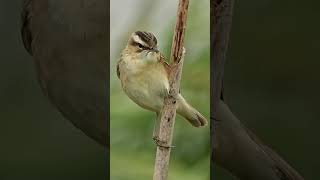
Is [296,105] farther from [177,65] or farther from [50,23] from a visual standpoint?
[50,23]

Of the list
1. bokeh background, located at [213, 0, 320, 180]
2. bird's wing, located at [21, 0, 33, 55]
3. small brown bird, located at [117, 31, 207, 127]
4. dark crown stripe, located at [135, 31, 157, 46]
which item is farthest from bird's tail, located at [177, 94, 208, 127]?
bird's wing, located at [21, 0, 33, 55]

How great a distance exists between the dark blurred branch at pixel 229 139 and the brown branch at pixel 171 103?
0.46 ft

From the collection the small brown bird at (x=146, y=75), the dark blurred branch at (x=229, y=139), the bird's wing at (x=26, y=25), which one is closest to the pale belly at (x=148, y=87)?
the small brown bird at (x=146, y=75)

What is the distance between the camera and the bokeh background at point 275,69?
2080mm

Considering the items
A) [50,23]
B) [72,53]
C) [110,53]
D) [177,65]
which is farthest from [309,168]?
[50,23]

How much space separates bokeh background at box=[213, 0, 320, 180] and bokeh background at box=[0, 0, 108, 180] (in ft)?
1.94

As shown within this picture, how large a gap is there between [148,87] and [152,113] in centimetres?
12

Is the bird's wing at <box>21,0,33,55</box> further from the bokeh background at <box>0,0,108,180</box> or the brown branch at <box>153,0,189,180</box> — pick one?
the brown branch at <box>153,0,189,180</box>

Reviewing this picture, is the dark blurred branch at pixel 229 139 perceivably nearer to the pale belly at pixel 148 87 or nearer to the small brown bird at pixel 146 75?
the small brown bird at pixel 146 75

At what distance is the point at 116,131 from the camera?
2.03 m

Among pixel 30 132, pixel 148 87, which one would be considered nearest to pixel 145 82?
pixel 148 87

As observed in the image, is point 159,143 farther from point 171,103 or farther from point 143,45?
point 143,45

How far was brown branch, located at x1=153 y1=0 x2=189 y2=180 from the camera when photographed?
200 cm

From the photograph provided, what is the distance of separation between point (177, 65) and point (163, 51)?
0.27 feet
